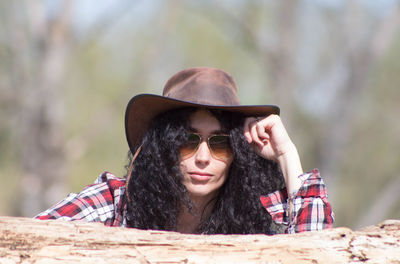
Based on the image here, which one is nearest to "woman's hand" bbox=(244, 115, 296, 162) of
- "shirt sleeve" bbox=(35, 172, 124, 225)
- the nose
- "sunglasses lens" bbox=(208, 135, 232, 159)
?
"sunglasses lens" bbox=(208, 135, 232, 159)

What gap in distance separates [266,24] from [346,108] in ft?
10.0

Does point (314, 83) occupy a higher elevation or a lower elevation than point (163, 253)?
higher

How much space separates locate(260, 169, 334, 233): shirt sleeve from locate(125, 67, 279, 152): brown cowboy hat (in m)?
0.41

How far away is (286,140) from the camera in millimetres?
2736

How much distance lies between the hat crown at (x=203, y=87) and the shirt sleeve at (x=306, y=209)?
20.5 inches

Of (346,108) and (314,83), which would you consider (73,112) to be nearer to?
(314,83)

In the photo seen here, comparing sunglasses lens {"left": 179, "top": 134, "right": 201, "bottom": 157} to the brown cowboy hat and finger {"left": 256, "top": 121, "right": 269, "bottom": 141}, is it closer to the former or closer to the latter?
the brown cowboy hat

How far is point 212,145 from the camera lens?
2684 mm

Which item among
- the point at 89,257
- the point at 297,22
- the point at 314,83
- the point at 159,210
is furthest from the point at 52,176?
the point at 89,257

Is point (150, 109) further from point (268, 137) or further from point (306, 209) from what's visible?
point (306, 209)

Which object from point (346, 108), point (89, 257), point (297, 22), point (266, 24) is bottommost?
point (89, 257)

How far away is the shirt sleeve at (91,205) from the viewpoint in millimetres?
2507

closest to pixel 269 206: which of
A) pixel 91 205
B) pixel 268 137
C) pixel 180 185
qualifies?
pixel 268 137

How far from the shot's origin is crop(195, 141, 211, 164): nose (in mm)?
2625
